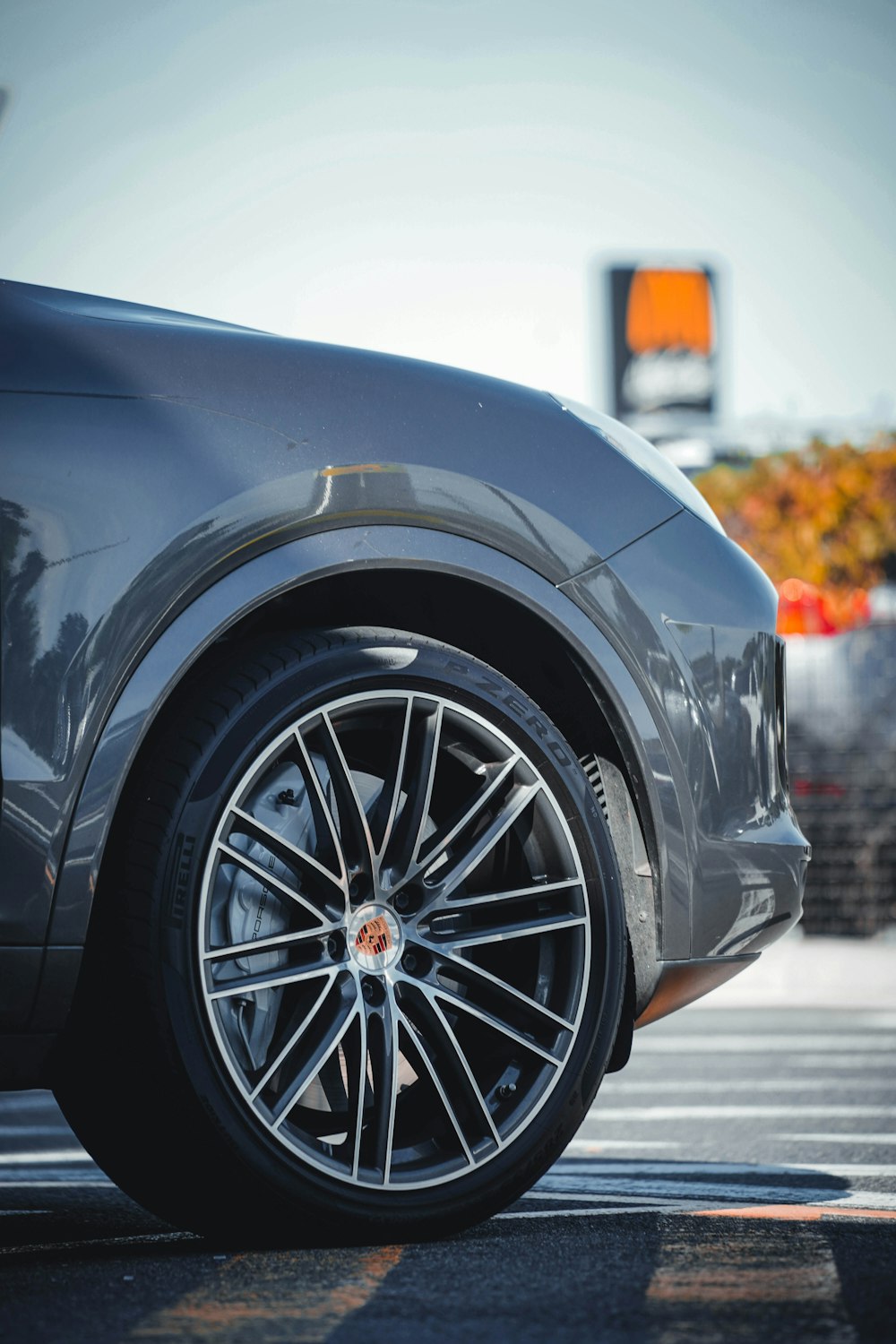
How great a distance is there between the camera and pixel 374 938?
257 centimetres

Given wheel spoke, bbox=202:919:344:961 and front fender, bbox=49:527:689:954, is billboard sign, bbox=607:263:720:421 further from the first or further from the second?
wheel spoke, bbox=202:919:344:961

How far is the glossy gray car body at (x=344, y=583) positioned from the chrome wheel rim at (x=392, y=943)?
8.3 inches

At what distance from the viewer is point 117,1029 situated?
243 centimetres

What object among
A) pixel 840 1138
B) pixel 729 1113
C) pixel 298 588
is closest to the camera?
pixel 298 588

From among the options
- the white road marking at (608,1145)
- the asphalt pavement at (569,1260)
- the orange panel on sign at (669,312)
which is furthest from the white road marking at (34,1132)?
the orange panel on sign at (669,312)

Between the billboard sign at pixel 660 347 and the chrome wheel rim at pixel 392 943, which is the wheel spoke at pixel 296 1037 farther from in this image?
the billboard sign at pixel 660 347

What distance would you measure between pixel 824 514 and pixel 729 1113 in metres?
35.7

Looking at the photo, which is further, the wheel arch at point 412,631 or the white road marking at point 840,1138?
the white road marking at point 840,1138

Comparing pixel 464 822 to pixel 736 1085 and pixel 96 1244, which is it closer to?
pixel 96 1244

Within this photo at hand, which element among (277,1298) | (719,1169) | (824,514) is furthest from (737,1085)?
(824,514)

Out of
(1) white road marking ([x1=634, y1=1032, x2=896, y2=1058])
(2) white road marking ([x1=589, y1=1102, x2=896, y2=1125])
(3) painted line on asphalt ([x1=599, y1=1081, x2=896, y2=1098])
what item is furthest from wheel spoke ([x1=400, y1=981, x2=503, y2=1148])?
(1) white road marking ([x1=634, y1=1032, x2=896, y2=1058])

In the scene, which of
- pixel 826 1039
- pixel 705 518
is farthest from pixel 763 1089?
pixel 705 518

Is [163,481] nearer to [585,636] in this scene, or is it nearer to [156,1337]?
[585,636]

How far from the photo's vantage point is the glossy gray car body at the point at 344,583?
2.38 m
